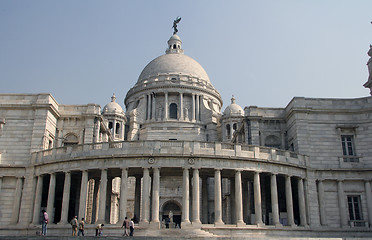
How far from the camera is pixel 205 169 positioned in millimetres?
33875

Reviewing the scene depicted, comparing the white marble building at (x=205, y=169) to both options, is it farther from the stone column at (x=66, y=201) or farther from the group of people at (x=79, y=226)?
the group of people at (x=79, y=226)

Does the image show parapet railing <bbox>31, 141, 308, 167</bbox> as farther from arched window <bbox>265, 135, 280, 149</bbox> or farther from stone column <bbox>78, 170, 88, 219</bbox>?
arched window <bbox>265, 135, 280, 149</bbox>

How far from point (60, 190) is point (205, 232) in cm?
1769

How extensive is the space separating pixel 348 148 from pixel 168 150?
19.2m

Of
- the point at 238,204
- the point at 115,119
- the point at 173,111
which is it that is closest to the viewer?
the point at 238,204

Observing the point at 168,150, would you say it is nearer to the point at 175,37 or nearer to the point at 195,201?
the point at 195,201

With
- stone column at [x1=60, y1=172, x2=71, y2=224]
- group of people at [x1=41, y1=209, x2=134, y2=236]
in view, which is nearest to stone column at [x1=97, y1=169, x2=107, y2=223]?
group of people at [x1=41, y1=209, x2=134, y2=236]

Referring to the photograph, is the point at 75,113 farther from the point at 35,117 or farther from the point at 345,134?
the point at 345,134

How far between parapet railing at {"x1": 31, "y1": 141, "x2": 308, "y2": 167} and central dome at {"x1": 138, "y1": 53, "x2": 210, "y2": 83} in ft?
131

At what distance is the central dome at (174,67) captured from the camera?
7431 centimetres

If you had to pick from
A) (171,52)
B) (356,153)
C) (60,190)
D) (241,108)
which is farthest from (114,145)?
(171,52)

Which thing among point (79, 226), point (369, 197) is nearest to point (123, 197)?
point (79, 226)

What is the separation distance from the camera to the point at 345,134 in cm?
4062

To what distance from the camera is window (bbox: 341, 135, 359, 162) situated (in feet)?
131
